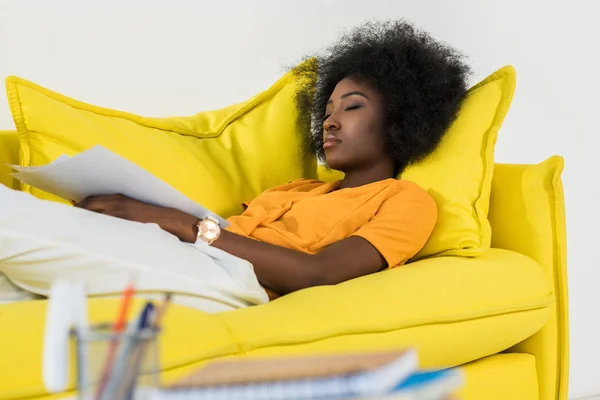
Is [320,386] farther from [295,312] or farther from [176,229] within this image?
[176,229]

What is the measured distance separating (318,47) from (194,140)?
67cm

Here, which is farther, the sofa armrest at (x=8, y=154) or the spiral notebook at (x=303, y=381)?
the sofa armrest at (x=8, y=154)

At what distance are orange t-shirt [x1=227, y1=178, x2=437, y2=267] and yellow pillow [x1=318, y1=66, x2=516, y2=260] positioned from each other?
5cm

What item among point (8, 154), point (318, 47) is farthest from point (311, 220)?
point (318, 47)

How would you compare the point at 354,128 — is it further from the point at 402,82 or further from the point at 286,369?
the point at 286,369

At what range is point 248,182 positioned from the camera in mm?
1762

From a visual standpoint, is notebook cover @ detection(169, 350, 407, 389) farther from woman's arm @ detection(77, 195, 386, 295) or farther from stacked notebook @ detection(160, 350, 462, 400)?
woman's arm @ detection(77, 195, 386, 295)

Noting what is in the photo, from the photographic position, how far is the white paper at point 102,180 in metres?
1.05

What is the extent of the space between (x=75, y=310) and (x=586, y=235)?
7.35 ft

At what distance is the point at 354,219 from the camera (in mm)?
1425

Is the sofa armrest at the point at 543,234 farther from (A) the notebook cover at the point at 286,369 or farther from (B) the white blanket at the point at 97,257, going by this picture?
(A) the notebook cover at the point at 286,369

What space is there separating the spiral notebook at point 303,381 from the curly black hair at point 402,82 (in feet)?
4.54

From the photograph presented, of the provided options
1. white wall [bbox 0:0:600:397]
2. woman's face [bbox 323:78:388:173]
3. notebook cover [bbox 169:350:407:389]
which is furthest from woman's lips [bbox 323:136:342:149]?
notebook cover [bbox 169:350:407:389]

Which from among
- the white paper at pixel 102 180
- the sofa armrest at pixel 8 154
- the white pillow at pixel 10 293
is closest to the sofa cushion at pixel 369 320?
the white pillow at pixel 10 293
